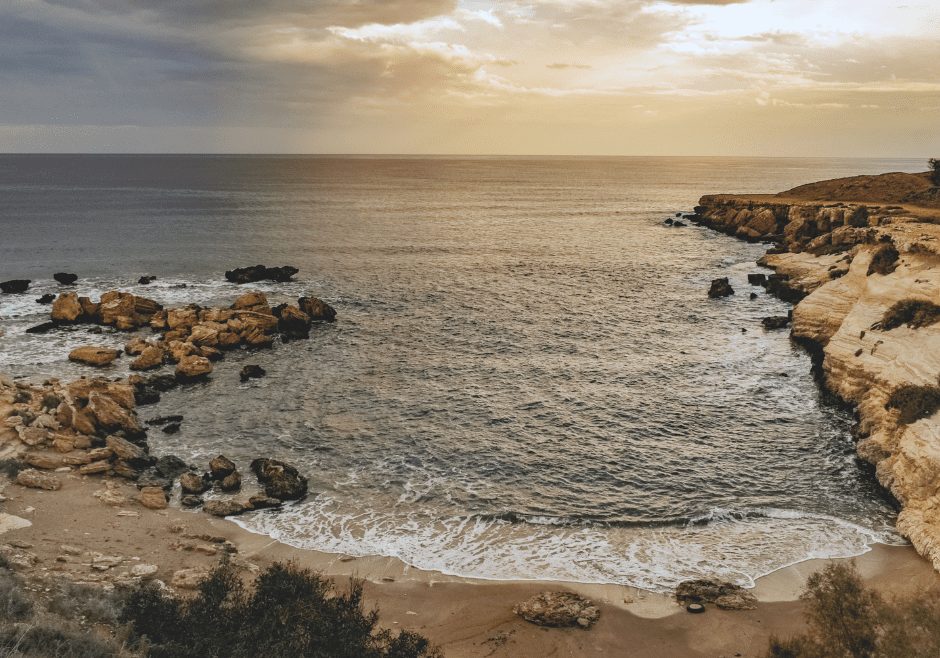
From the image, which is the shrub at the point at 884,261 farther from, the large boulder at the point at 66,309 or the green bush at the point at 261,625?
the large boulder at the point at 66,309

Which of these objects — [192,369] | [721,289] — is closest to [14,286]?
[192,369]

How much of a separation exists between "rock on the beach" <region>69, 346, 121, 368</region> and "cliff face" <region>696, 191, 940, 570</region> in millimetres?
39582

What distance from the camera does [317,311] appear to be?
4434 centimetres

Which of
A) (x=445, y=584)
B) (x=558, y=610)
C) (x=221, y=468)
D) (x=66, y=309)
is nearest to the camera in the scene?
(x=558, y=610)

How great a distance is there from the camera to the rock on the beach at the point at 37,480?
21094 mm

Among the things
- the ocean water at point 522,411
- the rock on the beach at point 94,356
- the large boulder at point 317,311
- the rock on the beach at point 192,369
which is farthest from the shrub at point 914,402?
the rock on the beach at point 94,356

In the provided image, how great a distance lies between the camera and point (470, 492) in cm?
2308

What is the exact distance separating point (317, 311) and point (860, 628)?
38.3 m

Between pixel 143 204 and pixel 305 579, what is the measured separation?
128 meters

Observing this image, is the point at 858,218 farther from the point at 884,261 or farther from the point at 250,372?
the point at 250,372

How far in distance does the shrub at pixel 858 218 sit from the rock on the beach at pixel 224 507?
195 feet

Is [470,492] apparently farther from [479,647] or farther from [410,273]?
[410,273]

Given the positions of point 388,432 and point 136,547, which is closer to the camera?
point 136,547

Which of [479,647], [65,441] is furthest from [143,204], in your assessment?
[479,647]
